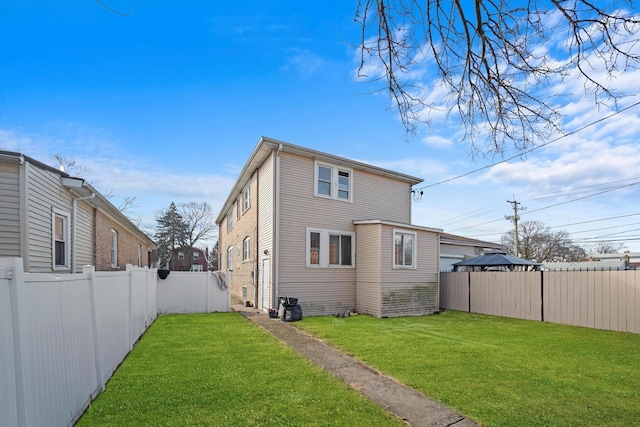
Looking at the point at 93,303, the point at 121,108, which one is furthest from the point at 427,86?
the point at 121,108

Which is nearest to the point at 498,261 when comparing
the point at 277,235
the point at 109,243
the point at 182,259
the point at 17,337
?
the point at 277,235

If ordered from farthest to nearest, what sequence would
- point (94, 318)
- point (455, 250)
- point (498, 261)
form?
point (455, 250), point (498, 261), point (94, 318)

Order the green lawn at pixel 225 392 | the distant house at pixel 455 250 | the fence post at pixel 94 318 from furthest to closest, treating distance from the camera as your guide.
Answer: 1. the distant house at pixel 455 250
2. the fence post at pixel 94 318
3. the green lawn at pixel 225 392

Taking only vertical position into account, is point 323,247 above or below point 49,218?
below

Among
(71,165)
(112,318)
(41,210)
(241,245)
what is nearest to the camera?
(112,318)

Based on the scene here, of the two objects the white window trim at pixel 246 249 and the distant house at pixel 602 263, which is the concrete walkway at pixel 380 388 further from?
the distant house at pixel 602 263

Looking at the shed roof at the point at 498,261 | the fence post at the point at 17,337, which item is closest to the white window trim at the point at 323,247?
the shed roof at the point at 498,261

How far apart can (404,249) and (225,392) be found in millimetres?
9406

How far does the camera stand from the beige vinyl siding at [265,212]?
12.0 metres

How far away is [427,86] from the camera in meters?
3.52

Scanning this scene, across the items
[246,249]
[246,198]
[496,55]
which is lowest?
[246,249]

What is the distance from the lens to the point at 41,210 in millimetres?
8266

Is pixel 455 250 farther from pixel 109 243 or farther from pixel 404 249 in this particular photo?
pixel 109 243

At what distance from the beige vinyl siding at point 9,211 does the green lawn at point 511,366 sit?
6.87 m
